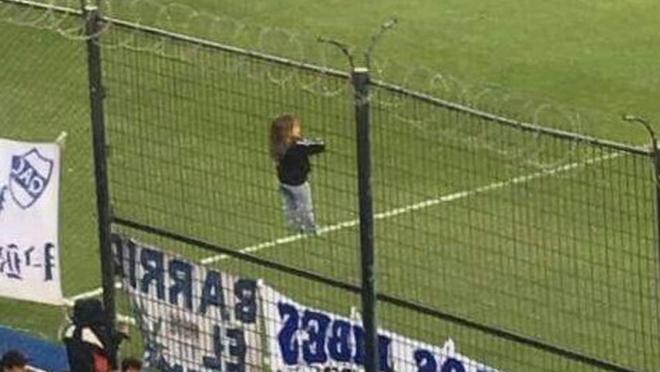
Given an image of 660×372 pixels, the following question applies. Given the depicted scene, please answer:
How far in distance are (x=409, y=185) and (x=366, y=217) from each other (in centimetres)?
625

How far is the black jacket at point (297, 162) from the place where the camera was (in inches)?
575

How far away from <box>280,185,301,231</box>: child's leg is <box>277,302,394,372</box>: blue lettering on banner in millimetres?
2108

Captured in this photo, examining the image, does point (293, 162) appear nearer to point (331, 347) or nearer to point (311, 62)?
point (331, 347)

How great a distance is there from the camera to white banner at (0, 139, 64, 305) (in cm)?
1376

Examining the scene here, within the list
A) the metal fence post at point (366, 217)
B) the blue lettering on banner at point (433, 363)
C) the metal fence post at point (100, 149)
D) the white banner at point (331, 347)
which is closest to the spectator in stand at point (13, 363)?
the metal fence post at point (100, 149)

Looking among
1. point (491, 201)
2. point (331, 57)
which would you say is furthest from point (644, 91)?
point (491, 201)

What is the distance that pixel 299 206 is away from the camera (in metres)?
15.2

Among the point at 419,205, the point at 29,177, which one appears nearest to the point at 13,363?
the point at 29,177

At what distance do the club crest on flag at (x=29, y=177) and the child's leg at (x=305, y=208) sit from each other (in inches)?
72.8

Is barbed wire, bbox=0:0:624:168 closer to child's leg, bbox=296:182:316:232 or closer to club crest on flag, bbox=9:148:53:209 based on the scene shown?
child's leg, bbox=296:182:316:232

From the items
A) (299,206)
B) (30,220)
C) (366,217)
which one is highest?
(366,217)

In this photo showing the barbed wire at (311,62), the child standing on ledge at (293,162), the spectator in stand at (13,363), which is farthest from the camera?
the barbed wire at (311,62)

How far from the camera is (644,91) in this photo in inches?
868

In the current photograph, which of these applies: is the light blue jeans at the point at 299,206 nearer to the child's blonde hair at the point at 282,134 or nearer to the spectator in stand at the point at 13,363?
the child's blonde hair at the point at 282,134
